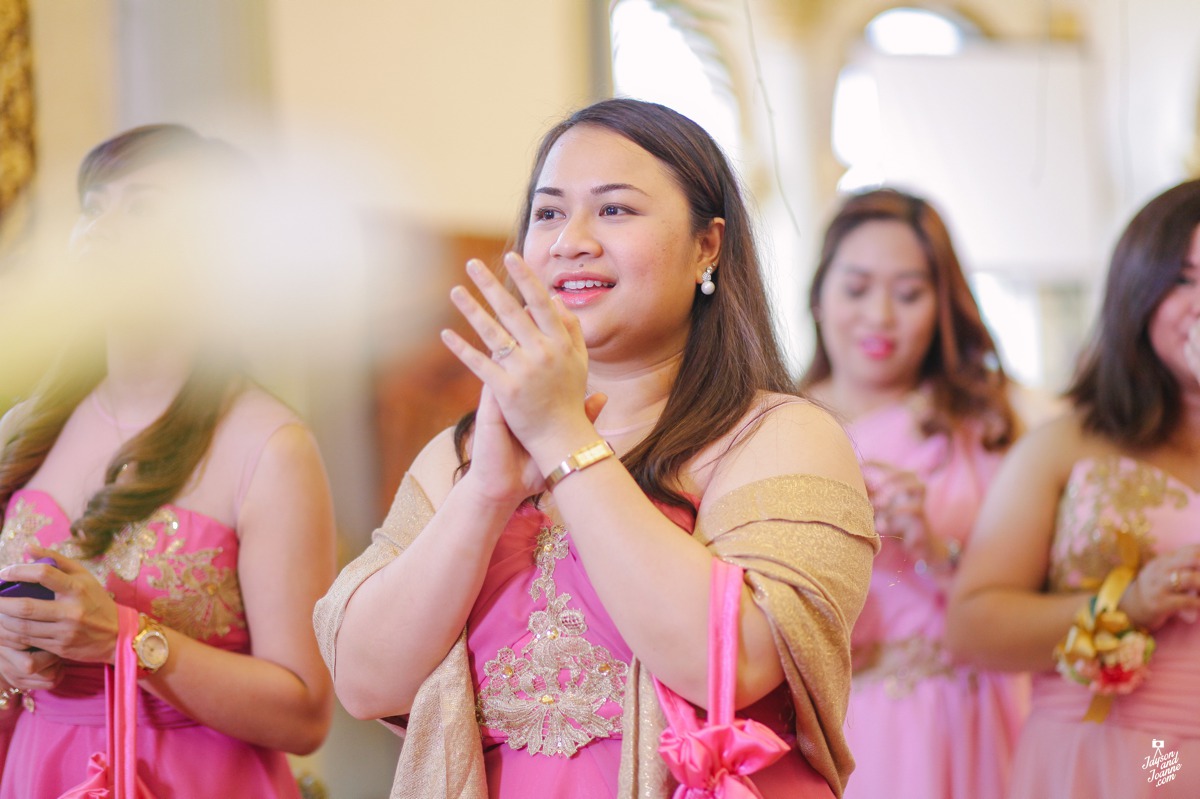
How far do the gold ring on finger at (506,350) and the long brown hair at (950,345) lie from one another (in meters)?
1.89

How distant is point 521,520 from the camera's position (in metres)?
1.66

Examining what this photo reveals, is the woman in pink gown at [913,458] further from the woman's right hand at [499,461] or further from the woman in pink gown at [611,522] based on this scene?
the woman's right hand at [499,461]

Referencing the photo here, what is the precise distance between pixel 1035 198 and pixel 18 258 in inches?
207

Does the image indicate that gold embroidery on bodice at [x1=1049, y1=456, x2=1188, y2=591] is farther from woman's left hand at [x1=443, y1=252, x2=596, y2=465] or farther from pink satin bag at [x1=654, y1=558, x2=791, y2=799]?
woman's left hand at [x1=443, y1=252, x2=596, y2=465]

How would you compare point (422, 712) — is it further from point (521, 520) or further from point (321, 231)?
point (321, 231)

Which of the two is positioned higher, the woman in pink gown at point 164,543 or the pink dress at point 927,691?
the woman in pink gown at point 164,543

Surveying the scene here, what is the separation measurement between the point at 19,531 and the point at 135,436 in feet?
0.80

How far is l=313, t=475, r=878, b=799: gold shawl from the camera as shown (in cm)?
143

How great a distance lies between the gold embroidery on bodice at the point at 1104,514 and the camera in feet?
7.84

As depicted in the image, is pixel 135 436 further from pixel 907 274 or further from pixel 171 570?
pixel 907 274

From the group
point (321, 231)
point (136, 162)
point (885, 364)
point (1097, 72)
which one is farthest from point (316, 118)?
point (1097, 72)

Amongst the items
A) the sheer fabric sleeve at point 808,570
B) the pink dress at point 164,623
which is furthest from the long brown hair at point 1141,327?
the pink dress at point 164,623

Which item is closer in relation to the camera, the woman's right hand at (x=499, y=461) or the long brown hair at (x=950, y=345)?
the woman's right hand at (x=499, y=461)

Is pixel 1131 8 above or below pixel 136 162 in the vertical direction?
above
